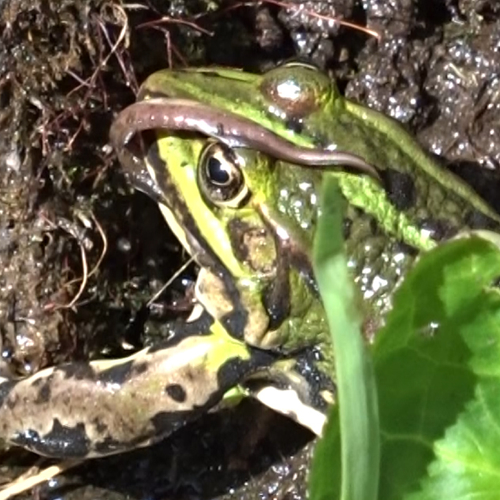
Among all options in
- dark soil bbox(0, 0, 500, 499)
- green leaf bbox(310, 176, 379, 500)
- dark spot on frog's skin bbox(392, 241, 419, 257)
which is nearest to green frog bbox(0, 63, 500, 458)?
dark spot on frog's skin bbox(392, 241, 419, 257)

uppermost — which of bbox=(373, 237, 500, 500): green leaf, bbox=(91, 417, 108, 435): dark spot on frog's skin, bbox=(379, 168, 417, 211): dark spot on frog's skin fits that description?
bbox=(379, 168, 417, 211): dark spot on frog's skin

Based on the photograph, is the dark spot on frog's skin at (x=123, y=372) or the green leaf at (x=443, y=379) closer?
the green leaf at (x=443, y=379)

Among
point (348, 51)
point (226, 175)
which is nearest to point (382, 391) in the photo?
point (226, 175)

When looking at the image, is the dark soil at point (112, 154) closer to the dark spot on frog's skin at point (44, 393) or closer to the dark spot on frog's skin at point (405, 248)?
the dark spot on frog's skin at point (44, 393)

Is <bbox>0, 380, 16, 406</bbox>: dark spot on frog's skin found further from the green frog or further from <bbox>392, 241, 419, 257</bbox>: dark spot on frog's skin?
<bbox>392, 241, 419, 257</bbox>: dark spot on frog's skin

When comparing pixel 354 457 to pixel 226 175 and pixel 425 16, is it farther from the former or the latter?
pixel 425 16

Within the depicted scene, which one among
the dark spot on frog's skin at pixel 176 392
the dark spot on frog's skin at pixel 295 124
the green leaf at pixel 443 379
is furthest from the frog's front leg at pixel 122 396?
the green leaf at pixel 443 379
